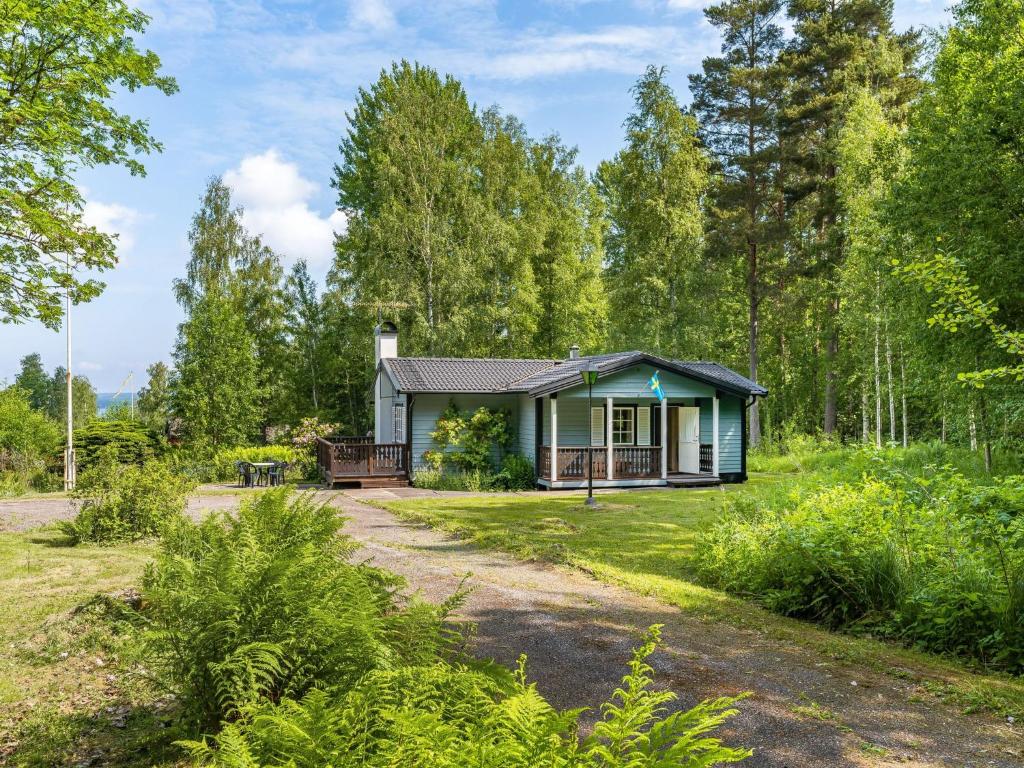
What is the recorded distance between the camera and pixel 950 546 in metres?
5.29

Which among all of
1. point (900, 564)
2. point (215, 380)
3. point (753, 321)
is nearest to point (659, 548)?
point (900, 564)

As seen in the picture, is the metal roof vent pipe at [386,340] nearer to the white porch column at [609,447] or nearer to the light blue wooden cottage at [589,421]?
the light blue wooden cottage at [589,421]

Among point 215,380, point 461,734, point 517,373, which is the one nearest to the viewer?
point 461,734

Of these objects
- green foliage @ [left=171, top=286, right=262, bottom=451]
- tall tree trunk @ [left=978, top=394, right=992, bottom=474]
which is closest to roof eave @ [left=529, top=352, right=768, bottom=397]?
tall tree trunk @ [left=978, top=394, right=992, bottom=474]

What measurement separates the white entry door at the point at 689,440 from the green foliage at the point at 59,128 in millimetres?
14126

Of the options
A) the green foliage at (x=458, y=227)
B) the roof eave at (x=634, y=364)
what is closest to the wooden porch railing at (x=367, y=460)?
the roof eave at (x=634, y=364)

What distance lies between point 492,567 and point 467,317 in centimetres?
1729

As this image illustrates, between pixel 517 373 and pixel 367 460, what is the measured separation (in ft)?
16.8

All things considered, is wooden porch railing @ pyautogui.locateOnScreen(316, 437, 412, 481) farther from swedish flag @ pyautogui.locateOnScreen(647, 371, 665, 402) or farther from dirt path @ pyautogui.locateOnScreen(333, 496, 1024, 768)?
dirt path @ pyautogui.locateOnScreen(333, 496, 1024, 768)

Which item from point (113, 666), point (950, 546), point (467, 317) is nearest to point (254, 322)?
point (467, 317)

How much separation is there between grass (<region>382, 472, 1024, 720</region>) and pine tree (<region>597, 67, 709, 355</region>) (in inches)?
375

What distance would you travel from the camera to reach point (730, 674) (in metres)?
4.39

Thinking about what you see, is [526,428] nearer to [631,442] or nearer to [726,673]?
[631,442]

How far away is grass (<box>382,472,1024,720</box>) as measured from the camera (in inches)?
171
